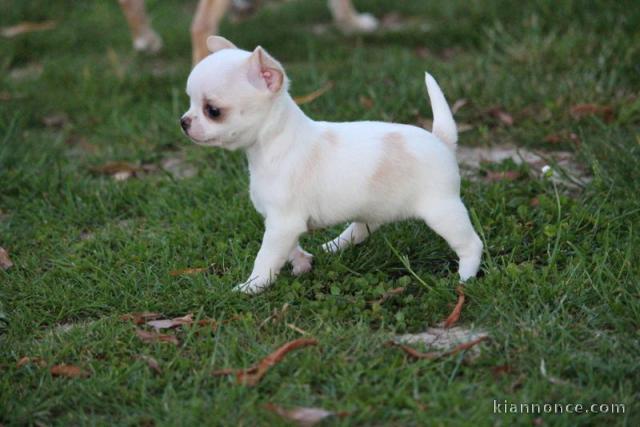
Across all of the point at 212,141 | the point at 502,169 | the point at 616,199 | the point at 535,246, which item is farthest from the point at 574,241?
the point at 212,141

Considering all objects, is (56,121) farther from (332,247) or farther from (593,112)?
(593,112)

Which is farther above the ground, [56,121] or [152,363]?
[152,363]

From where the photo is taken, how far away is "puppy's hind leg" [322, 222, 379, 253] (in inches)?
135

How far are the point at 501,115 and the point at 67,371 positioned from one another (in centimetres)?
291

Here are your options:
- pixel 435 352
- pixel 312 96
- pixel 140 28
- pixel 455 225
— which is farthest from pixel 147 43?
pixel 435 352

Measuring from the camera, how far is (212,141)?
2891mm

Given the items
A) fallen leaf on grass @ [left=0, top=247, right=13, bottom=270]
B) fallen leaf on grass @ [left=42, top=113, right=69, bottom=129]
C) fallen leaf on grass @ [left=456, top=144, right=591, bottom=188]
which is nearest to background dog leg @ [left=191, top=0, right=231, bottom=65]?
fallen leaf on grass @ [left=42, top=113, right=69, bottom=129]

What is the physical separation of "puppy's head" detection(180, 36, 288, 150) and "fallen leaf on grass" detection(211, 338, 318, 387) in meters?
0.73

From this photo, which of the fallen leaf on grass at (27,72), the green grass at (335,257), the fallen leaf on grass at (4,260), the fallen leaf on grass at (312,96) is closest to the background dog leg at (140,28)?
the green grass at (335,257)

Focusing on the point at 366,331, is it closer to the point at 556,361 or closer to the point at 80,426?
the point at 556,361

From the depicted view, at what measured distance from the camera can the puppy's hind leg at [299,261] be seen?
328cm

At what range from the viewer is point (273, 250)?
3.02m

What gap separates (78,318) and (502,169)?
2.13 meters

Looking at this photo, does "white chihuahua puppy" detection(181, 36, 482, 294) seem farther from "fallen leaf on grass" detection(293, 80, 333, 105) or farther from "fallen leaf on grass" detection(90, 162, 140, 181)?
"fallen leaf on grass" detection(293, 80, 333, 105)
